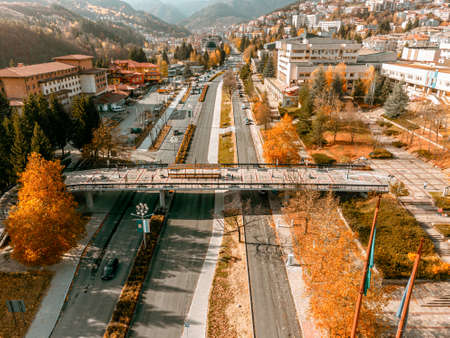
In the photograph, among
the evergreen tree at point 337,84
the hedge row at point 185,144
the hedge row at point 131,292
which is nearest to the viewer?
the hedge row at point 131,292

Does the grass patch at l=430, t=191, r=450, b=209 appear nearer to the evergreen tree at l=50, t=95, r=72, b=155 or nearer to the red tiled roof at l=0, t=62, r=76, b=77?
the evergreen tree at l=50, t=95, r=72, b=155

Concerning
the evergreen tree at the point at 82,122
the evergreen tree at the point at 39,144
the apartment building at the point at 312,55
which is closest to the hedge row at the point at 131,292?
the evergreen tree at the point at 39,144

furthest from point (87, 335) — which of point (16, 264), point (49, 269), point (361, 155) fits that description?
point (361, 155)


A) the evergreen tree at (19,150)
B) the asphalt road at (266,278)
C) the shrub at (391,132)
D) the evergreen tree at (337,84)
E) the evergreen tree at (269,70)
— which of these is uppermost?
the evergreen tree at (269,70)

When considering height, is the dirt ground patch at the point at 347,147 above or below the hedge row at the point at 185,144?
above

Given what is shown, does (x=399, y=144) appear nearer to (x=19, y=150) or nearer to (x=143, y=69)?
(x=19, y=150)

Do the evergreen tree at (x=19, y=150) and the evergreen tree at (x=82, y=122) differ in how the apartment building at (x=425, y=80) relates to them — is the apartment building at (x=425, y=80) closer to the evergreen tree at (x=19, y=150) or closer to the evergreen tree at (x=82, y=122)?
the evergreen tree at (x=82, y=122)

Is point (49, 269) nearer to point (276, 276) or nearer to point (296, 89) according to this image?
point (276, 276)
